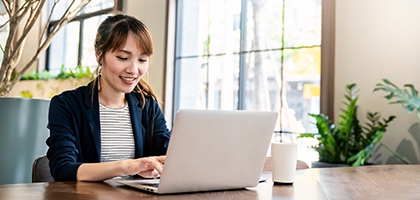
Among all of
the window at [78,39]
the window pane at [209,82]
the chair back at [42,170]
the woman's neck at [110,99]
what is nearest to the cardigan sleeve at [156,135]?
the woman's neck at [110,99]

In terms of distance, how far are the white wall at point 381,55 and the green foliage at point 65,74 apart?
331cm

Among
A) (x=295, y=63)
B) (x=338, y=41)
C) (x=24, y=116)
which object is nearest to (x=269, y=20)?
(x=295, y=63)

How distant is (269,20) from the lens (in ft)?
15.0

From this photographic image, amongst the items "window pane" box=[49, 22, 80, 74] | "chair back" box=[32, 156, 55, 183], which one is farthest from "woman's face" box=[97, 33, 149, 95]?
"window pane" box=[49, 22, 80, 74]

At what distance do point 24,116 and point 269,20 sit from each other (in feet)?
9.20

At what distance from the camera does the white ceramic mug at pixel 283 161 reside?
4.09 feet

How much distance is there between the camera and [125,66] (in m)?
1.67

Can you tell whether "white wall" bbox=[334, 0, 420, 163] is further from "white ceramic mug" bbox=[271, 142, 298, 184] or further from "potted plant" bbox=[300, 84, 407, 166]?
"white ceramic mug" bbox=[271, 142, 298, 184]

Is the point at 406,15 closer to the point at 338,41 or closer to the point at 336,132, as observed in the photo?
the point at 338,41

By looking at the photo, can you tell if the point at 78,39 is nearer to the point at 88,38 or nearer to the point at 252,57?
the point at 88,38

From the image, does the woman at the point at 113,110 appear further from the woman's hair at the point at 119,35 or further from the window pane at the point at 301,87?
the window pane at the point at 301,87

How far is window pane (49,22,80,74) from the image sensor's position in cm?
697

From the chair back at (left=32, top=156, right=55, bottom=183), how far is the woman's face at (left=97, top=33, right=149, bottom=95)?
365 mm

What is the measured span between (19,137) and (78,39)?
4824mm
